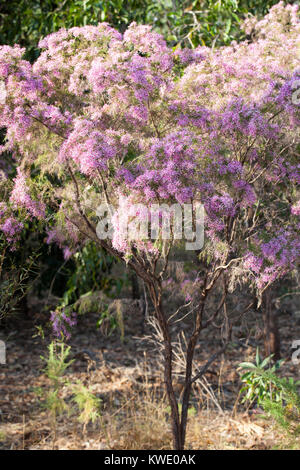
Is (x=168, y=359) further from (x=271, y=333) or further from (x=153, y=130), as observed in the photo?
(x=271, y=333)

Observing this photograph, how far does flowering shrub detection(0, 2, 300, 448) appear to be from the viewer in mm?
2721

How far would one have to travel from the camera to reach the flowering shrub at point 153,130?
2.72 metres

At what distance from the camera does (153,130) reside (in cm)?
317

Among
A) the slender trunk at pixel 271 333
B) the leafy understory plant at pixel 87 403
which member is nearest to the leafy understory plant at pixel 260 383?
the slender trunk at pixel 271 333

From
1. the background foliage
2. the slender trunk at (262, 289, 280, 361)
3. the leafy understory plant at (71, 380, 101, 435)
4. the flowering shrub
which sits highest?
the background foliage

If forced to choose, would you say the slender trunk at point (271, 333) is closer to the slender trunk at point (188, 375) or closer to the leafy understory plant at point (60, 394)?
the slender trunk at point (188, 375)

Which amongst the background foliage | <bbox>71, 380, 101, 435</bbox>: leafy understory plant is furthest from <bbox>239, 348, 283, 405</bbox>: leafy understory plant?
the background foliage

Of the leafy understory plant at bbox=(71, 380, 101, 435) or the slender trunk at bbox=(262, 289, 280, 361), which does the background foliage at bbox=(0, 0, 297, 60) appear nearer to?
the slender trunk at bbox=(262, 289, 280, 361)

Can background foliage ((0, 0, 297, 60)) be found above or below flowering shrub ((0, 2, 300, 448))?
above

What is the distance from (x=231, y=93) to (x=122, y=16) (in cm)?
254

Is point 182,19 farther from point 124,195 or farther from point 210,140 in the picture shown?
point 124,195

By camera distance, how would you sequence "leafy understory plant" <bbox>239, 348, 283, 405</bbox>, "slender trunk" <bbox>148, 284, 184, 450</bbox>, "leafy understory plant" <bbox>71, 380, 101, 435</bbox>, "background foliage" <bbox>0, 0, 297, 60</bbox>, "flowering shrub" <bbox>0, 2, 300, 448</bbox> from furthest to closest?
"background foliage" <bbox>0, 0, 297, 60</bbox> → "leafy understory plant" <bbox>239, 348, 283, 405</bbox> → "leafy understory plant" <bbox>71, 380, 101, 435</bbox> → "slender trunk" <bbox>148, 284, 184, 450</bbox> → "flowering shrub" <bbox>0, 2, 300, 448</bbox>

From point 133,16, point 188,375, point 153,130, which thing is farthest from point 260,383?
point 133,16
